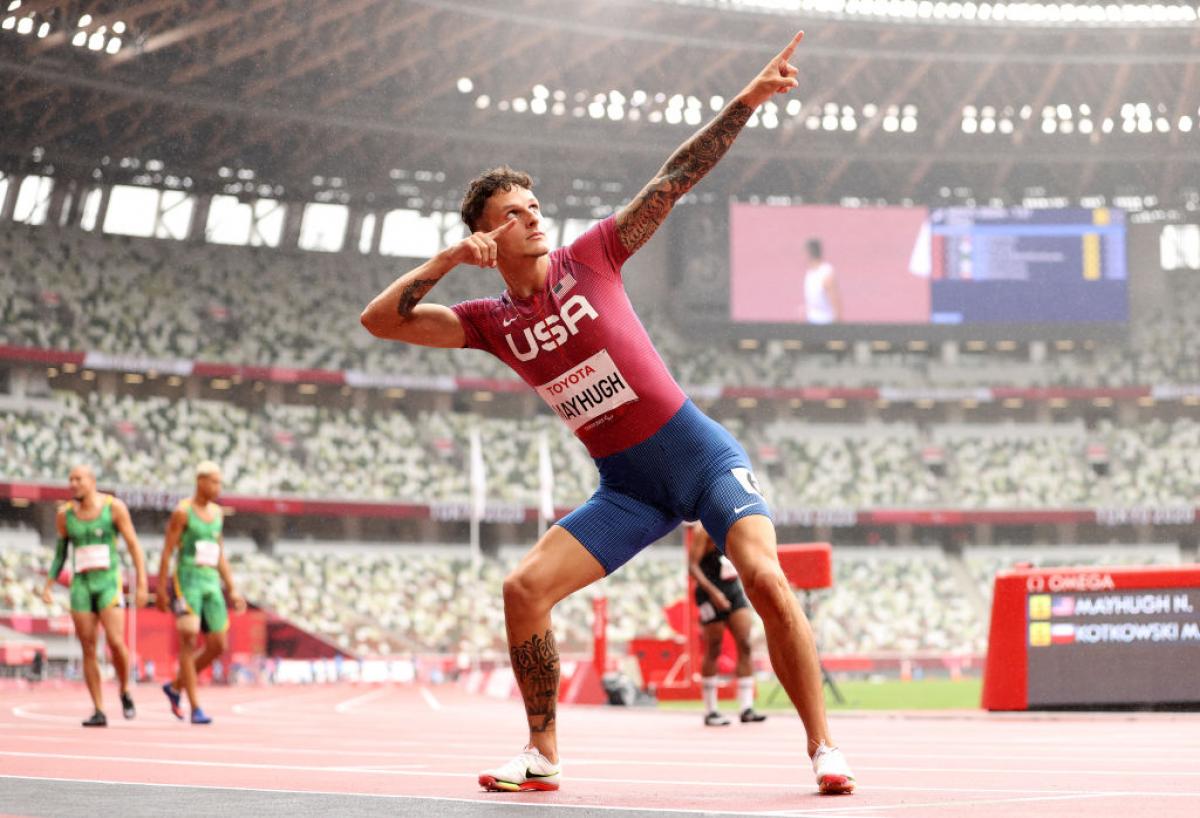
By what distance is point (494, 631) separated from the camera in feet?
145

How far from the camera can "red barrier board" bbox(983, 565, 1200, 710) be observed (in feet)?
45.3

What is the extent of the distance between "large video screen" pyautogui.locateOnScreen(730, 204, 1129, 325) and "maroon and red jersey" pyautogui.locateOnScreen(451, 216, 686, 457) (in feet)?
154

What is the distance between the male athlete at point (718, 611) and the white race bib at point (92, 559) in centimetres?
501

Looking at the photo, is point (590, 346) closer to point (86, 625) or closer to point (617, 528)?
point (617, 528)

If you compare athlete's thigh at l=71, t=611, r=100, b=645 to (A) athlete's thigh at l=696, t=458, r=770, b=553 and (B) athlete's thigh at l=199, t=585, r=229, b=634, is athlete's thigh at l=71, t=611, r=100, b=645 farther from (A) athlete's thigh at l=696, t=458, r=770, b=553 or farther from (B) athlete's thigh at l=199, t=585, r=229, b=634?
(A) athlete's thigh at l=696, t=458, r=770, b=553

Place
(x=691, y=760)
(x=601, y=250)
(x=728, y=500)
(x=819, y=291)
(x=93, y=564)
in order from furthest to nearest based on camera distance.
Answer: (x=819, y=291) → (x=93, y=564) → (x=691, y=760) → (x=601, y=250) → (x=728, y=500)

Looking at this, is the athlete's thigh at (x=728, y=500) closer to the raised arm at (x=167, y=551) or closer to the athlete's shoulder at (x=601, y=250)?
the athlete's shoulder at (x=601, y=250)

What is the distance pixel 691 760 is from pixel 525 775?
258 centimetres

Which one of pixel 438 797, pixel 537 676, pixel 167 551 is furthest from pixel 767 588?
pixel 167 551

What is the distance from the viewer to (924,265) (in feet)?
174

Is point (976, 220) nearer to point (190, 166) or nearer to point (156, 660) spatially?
point (190, 166)

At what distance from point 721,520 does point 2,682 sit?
29331mm

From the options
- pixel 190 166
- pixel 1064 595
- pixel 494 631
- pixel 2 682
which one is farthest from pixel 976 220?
pixel 1064 595

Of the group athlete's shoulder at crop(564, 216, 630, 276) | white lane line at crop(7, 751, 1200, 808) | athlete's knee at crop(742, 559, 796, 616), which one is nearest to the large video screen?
white lane line at crop(7, 751, 1200, 808)
